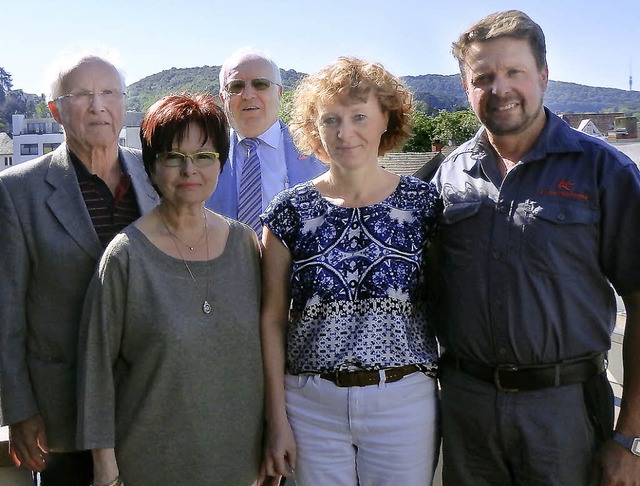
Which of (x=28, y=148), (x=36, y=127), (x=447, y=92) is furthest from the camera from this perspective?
(x=447, y=92)

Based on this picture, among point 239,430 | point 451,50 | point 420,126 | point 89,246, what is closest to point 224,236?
point 89,246

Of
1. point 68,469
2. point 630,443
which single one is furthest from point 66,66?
point 630,443

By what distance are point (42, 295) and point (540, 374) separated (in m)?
1.57

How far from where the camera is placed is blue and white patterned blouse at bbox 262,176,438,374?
7.23 ft

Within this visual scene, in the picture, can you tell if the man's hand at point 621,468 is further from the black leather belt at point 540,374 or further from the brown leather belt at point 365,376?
the brown leather belt at point 365,376

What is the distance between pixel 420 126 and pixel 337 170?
129 feet

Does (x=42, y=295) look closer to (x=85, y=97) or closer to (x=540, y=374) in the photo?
(x=85, y=97)

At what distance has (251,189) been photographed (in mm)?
3061

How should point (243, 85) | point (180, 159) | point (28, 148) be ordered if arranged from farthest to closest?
1. point (28, 148)
2. point (243, 85)
3. point (180, 159)

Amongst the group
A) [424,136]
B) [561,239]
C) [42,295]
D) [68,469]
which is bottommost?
[68,469]

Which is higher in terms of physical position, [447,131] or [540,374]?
[447,131]

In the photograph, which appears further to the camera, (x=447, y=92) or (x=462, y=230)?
(x=447, y=92)

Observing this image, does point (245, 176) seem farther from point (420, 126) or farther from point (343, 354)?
point (420, 126)

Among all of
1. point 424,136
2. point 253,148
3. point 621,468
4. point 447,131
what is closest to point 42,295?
point 253,148
